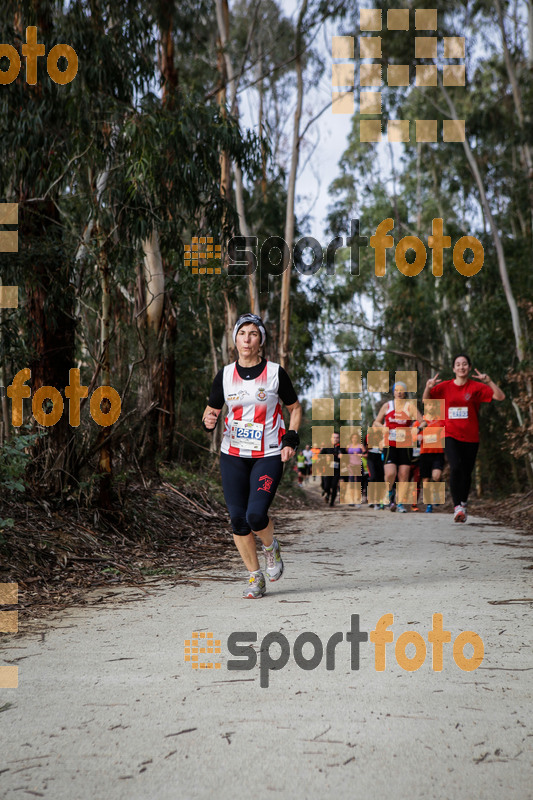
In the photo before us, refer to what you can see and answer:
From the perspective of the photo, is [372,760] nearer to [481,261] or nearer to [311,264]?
[481,261]

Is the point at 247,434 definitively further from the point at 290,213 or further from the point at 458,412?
the point at 290,213

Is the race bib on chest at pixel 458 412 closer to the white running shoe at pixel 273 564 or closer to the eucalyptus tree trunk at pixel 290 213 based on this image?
the white running shoe at pixel 273 564

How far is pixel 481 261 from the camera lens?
21.3 meters

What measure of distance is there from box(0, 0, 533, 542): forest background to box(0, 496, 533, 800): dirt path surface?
195 cm

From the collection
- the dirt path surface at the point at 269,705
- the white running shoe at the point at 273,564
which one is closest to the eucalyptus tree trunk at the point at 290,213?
the white running shoe at the point at 273,564

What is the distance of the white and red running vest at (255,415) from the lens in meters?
5.73

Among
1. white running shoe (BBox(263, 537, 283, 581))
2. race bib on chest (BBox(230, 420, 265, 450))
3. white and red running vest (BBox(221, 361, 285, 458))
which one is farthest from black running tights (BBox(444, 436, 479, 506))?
race bib on chest (BBox(230, 420, 265, 450))

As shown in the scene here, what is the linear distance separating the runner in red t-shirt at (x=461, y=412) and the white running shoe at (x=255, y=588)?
458 cm

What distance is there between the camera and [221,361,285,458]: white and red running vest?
573cm

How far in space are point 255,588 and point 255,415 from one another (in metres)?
1.13

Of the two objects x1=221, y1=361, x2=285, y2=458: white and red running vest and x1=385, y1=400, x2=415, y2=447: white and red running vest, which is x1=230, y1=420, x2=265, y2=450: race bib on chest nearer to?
x1=221, y1=361, x2=285, y2=458: white and red running vest

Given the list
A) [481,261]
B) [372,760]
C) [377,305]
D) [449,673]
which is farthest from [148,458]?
[377,305]

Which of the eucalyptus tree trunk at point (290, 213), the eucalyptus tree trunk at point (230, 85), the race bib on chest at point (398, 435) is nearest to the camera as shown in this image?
the race bib on chest at point (398, 435)

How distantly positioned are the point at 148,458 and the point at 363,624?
23.4 feet
